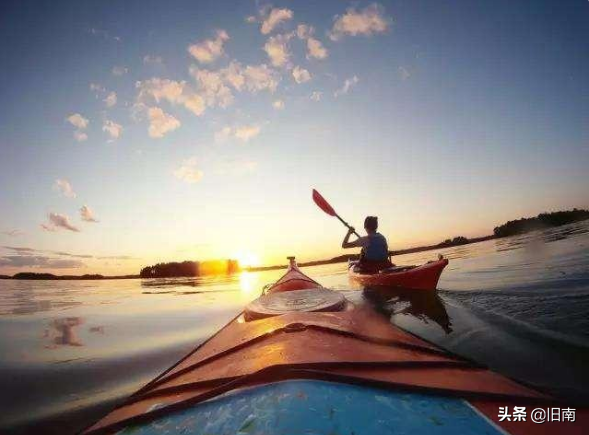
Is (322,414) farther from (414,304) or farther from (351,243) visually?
(351,243)

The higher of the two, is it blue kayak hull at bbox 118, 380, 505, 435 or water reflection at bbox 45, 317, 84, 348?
blue kayak hull at bbox 118, 380, 505, 435

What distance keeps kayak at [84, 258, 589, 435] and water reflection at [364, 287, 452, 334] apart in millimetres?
3483

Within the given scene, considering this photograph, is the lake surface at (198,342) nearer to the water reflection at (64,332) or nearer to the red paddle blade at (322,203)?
the water reflection at (64,332)

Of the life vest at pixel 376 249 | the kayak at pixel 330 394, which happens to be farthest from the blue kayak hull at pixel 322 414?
the life vest at pixel 376 249

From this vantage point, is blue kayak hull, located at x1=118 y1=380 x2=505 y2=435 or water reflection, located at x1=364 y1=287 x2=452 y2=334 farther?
water reflection, located at x1=364 y1=287 x2=452 y2=334

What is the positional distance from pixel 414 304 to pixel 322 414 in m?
6.51

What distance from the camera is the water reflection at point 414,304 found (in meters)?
5.91

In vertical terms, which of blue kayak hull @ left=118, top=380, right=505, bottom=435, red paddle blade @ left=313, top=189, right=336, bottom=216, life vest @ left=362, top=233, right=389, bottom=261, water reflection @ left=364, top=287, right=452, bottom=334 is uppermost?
red paddle blade @ left=313, top=189, right=336, bottom=216

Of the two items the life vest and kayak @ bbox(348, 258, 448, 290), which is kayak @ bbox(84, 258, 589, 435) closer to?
kayak @ bbox(348, 258, 448, 290)

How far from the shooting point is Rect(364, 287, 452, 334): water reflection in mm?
5906

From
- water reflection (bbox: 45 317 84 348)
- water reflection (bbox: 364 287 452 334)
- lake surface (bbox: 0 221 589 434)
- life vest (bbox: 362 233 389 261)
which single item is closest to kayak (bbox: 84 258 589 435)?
lake surface (bbox: 0 221 589 434)

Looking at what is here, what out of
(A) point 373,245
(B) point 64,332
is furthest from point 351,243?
(B) point 64,332

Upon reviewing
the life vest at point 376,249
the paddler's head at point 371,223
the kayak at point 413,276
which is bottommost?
the kayak at point 413,276

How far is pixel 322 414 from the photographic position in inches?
52.3
